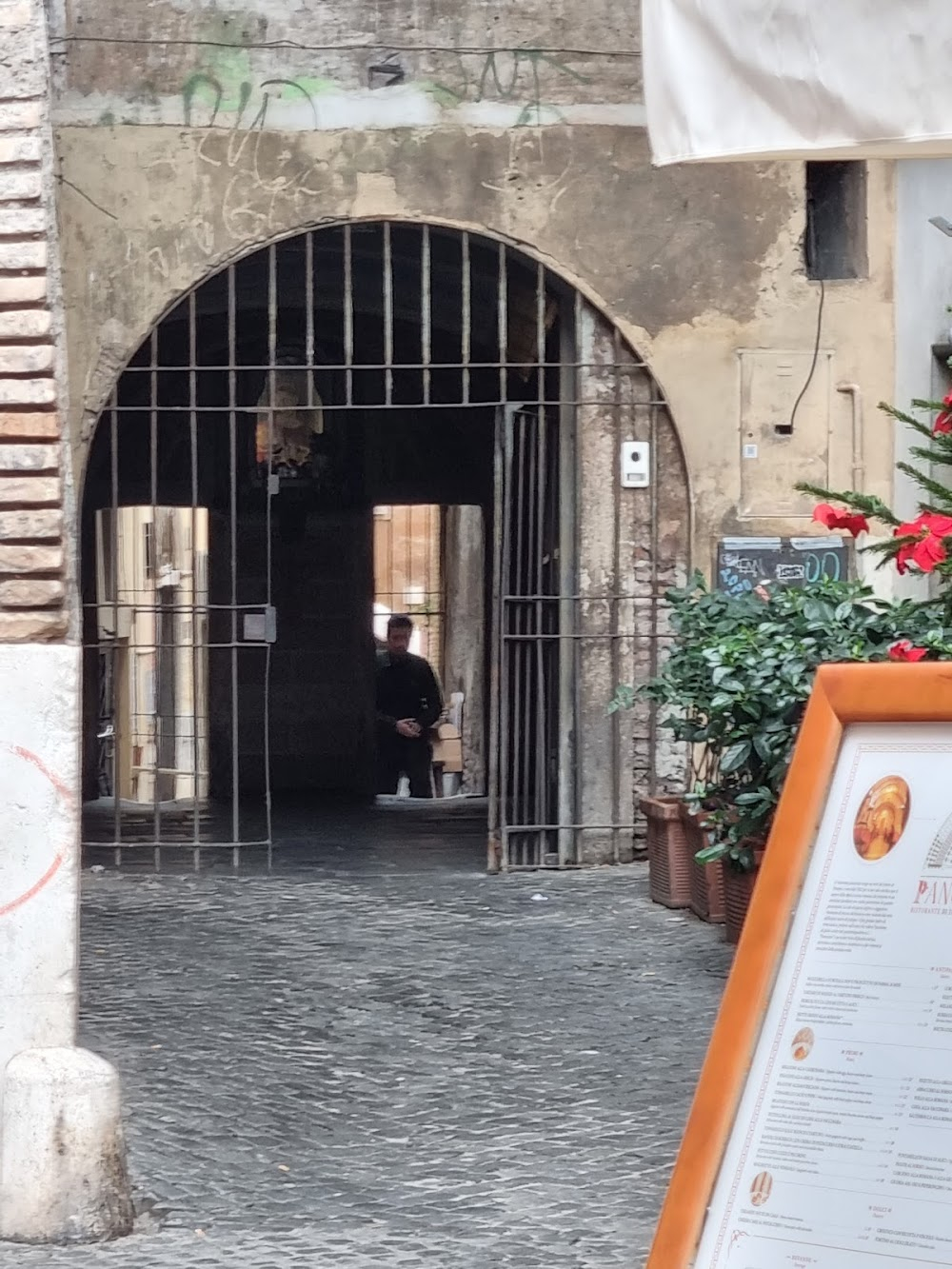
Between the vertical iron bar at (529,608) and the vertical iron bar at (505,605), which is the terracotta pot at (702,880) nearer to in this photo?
the vertical iron bar at (505,605)

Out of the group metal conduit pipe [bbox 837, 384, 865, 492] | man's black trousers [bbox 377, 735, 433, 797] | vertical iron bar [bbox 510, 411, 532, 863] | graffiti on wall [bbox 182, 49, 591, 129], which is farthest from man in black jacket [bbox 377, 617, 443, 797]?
graffiti on wall [bbox 182, 49, 591, 129]

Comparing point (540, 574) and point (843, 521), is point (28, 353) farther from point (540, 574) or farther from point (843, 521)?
point (540, 574)

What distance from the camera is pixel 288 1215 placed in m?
4.88

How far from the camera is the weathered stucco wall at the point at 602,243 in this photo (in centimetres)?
1029

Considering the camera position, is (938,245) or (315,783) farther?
(315,783)

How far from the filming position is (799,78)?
380 cm

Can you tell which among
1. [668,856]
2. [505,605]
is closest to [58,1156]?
[668,856]

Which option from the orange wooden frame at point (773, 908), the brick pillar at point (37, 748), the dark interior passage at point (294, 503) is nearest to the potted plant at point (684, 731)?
the brick pillar at point (37, 748)

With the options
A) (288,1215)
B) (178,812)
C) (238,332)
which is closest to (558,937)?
(288,1215)

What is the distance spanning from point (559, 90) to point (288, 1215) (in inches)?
279

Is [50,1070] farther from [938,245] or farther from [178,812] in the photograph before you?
[178,812]

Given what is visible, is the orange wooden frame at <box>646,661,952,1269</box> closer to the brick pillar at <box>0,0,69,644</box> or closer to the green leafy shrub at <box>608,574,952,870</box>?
the brick pillar at <box>0,0,69,644</box>

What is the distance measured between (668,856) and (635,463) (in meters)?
2.28

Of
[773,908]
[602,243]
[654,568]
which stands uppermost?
[602,243]
